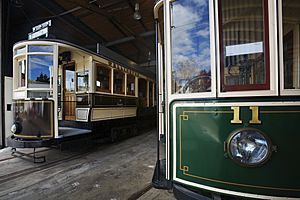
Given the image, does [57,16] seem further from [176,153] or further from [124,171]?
[176,153]

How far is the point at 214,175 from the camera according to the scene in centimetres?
132

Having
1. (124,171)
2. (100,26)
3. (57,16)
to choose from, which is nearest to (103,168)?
(124,171)

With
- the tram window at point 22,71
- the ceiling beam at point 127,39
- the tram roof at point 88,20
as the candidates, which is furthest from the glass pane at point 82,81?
the ceiling beam at point 127,39

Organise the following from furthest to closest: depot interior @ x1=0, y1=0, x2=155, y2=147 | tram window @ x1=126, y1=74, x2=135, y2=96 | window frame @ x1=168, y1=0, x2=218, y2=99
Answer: tram window @ x1=126, y1=74, x2=135, y2=96, depot interior @ x1=0, y1=0, x2=155, y2=147, window frame @ x1=168, y1=0, x2=218, y2=99

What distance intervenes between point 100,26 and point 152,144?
5487mm

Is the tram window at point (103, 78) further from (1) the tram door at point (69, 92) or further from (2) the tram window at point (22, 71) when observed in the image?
(2) the tram window at point (22, 71)

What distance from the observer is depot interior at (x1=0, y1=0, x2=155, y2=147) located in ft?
17.3

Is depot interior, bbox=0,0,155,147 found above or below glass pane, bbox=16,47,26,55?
above

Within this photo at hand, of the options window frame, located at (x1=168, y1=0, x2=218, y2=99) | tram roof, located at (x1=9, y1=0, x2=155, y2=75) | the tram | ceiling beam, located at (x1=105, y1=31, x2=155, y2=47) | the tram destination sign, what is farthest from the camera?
ceiling beam, located at (x1=105, y1=31, x2=155, y2=47)

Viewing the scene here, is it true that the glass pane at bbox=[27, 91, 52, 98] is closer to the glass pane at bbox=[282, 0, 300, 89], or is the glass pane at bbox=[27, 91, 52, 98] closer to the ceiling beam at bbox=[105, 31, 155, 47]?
the glass pane at bbox=[282, 0, 300, 89]

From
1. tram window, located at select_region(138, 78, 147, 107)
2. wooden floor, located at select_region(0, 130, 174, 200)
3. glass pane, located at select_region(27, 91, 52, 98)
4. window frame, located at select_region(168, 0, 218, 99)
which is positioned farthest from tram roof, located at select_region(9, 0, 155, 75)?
window frame, located at select_region(168, 0, 218, 99)

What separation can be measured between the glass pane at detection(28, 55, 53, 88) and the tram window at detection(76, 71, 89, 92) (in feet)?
3.21

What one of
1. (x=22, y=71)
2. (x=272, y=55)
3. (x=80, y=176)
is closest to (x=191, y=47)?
(x=272, y=55)

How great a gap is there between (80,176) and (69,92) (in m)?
2.66
